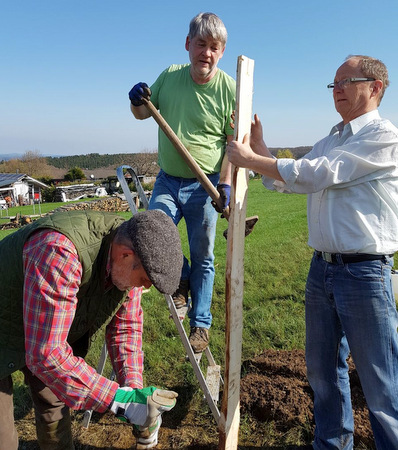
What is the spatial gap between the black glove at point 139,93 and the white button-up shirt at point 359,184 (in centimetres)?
102

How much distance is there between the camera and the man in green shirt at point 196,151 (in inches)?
116

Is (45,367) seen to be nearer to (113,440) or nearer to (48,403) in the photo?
(48,403)

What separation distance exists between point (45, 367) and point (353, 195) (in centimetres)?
168

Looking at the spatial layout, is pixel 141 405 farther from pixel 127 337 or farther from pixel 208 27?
pixel 208 27

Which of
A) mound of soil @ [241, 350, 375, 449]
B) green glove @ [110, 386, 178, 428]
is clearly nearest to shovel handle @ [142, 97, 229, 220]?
green glove @ [110, 386, 178, 428]

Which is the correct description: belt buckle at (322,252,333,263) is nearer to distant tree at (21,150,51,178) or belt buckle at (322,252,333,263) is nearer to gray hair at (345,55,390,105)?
gray hair at (345,55,390,105)

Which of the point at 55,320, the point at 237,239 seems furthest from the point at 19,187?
the point at 55,320

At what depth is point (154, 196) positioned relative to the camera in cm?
306

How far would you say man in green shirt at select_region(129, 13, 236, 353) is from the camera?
116 inches

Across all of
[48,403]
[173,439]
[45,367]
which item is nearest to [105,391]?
[45,367]

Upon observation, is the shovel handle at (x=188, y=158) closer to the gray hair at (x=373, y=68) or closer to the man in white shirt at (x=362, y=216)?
the man in white shirt at (x=362, y=216)

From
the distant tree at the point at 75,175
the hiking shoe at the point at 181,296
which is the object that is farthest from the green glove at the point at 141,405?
the distant tree at the point at 75,175

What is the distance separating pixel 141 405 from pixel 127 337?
2.02 ft

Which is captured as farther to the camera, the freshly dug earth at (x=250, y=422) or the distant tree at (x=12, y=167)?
the distant tree at (x=12, y=167)
